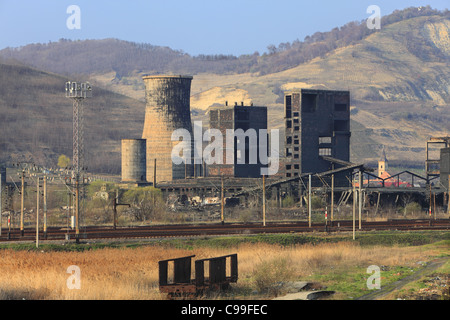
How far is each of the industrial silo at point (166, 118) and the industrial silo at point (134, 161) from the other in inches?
413

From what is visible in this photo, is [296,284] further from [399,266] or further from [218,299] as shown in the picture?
[399,266]

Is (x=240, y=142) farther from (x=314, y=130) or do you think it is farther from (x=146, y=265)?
(x=146, y=265)

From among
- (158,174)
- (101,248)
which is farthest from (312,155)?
(101,248)

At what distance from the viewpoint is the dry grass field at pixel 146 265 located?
31.2 meters

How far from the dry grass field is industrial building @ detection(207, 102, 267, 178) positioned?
8613 centimetres

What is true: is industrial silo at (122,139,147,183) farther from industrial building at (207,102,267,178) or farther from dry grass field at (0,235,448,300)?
dry grass field at (0,235,448,300)

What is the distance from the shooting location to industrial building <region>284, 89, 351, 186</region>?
128m

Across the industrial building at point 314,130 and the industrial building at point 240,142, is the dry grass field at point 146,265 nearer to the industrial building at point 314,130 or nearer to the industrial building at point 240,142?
the industrial building at point 314,130

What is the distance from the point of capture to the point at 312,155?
12862cm

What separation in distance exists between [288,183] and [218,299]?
84.8 meters

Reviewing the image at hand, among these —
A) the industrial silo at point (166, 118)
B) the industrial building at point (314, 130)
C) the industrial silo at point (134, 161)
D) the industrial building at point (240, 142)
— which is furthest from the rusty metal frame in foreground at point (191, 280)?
the industrial silo at point (166, 118)

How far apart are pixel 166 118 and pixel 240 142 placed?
15.9 m

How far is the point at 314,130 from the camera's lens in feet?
427
